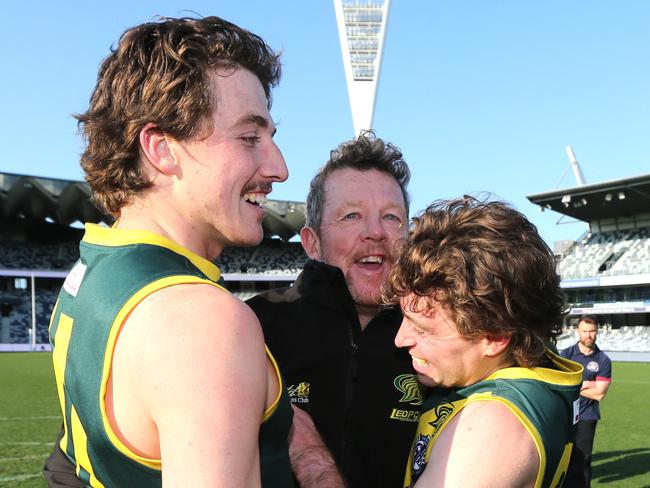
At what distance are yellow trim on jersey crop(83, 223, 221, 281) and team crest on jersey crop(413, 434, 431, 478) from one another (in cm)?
81

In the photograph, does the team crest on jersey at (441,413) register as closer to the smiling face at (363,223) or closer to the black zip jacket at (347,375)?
the black zip jacket at (347,375)

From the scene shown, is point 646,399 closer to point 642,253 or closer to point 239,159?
point 239,159

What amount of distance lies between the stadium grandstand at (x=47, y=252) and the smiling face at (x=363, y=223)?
118ft

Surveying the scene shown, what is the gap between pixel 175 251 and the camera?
4.59 ft

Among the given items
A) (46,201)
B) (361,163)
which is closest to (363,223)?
(361,163)

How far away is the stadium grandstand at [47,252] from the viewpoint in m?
40.2

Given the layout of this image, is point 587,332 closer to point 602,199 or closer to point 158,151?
point 158,151

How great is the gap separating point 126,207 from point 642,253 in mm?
44226

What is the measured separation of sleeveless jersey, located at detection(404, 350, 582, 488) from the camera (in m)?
1.62

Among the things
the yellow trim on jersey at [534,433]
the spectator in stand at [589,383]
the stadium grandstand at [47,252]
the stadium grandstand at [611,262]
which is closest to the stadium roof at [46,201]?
the stadium grandstand at [47,252]

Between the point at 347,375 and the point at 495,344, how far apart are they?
2.56 feet

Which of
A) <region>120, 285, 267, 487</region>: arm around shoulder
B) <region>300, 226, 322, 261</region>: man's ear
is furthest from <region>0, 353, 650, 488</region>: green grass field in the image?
<region>120, 285, 267, 487</region>: arm around shoulder

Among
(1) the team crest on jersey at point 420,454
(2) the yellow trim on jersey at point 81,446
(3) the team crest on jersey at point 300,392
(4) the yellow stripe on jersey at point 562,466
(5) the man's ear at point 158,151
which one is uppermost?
(5) the man's ear at point 158,151

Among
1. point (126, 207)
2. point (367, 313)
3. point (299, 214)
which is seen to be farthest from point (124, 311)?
point (299, 214)
